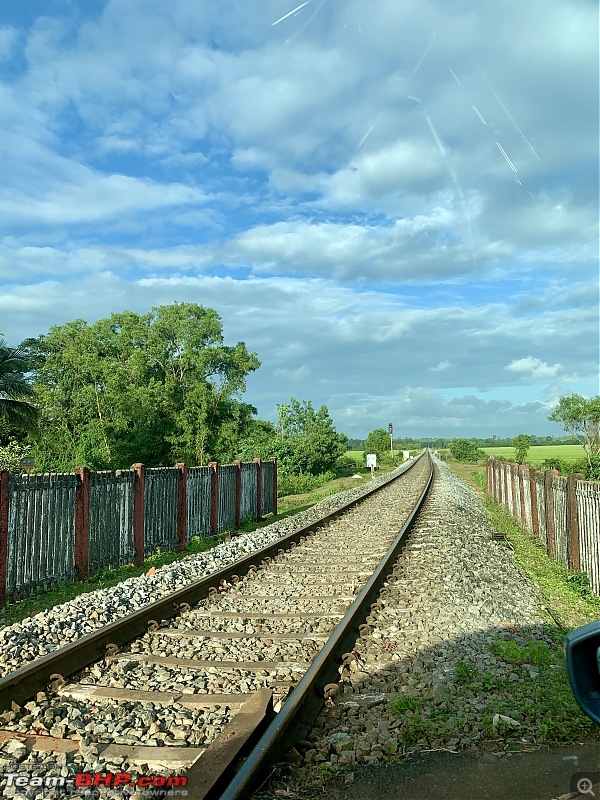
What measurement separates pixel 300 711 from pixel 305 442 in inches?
1532

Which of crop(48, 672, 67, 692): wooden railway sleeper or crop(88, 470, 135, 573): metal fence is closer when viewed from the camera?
crop(48, 672, 67, 692): wooden railway sleeper

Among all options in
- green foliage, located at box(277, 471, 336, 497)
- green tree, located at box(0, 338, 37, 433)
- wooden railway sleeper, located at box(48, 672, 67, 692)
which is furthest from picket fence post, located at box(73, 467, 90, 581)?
green foliage, located at box(277, 471, 336, 497)

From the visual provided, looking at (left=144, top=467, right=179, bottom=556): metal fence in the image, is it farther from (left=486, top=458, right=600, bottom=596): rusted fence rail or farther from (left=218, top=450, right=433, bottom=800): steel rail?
(left=486, top=458, right=600, bottom=596): rusted fence rail

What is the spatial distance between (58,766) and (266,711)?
1228mm

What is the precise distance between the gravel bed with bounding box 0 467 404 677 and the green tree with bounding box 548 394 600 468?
48884 mm

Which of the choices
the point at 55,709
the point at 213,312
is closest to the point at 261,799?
the point at 55,709

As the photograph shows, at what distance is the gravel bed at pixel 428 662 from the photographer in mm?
4320

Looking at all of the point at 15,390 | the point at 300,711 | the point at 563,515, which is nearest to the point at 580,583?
the point at 563,515

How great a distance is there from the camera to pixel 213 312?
5844 cm

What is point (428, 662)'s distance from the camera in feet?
19.4

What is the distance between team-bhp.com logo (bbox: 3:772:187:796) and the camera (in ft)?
12.1

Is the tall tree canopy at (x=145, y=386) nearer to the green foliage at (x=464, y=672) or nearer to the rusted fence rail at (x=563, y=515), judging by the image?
the rusted fence rail at (x=563, y=515)

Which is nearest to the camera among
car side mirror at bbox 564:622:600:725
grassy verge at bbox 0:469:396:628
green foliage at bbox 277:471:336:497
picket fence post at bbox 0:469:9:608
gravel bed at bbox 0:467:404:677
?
car side mirror at bbox 564:622:600:725

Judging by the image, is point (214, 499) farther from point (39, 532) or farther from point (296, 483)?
point (296, 483)
